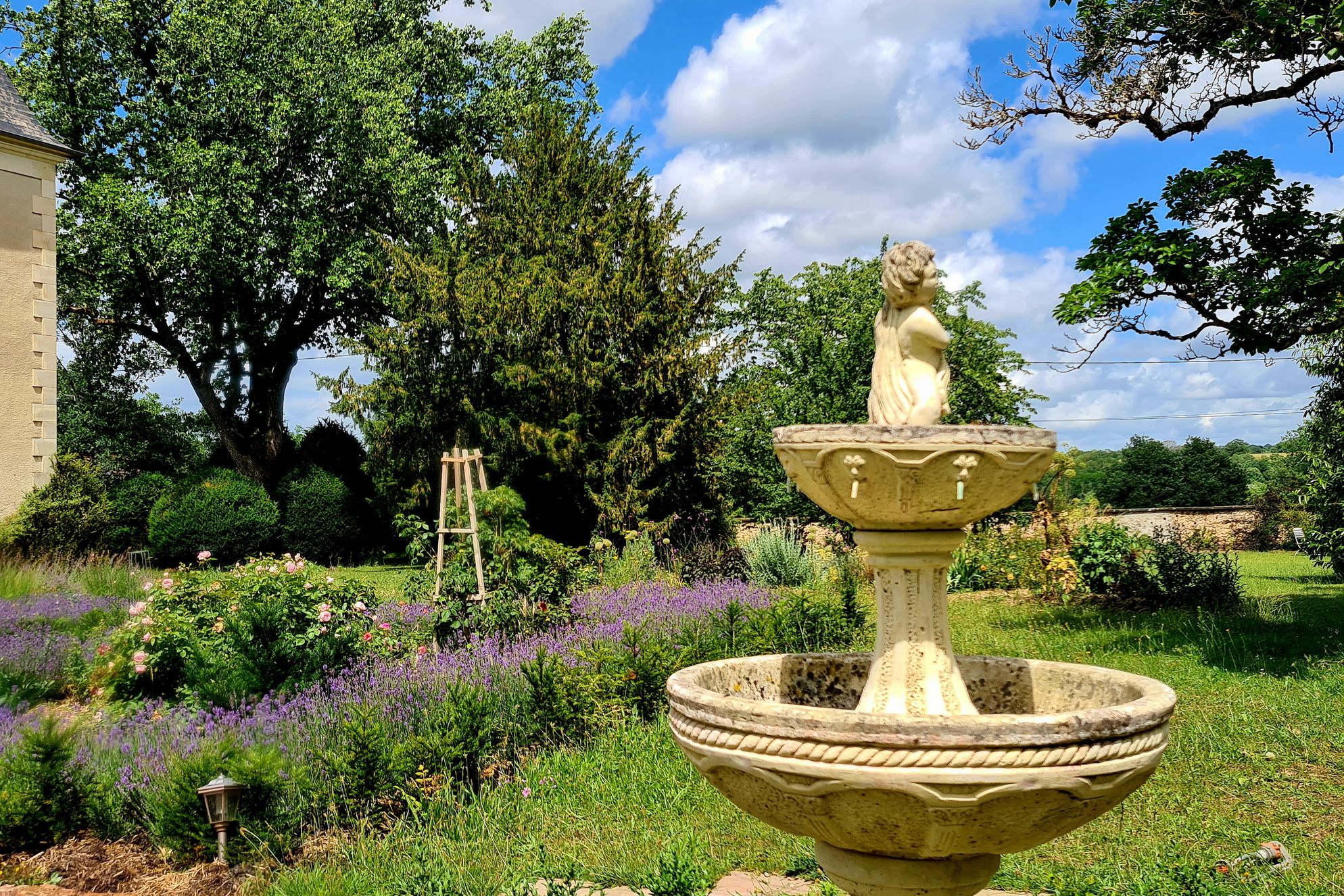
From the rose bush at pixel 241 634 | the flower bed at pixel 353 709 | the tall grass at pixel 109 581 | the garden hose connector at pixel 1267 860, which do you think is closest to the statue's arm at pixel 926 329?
the garden hose connector at pixel 1267 860

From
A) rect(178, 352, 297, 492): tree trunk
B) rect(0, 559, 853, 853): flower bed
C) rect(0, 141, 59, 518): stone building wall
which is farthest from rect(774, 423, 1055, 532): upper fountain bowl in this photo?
rect(178, 352, 297, 492): tree trunk

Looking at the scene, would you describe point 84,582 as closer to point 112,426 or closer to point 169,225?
point 169,225

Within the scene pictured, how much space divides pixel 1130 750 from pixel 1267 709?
568 cm

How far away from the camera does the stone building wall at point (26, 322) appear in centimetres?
1559

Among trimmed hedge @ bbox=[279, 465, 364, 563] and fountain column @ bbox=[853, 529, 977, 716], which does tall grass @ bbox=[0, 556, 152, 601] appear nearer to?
trimmed hedge @ bbox=[279, 465, 364, 563]

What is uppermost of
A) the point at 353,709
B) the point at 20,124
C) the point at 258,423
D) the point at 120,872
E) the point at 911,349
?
the point at 20,124

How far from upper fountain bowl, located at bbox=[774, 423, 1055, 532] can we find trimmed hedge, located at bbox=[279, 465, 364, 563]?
A: 1942 centimetres

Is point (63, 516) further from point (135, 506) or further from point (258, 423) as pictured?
point (258, 423)

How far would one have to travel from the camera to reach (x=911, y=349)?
2.97 m

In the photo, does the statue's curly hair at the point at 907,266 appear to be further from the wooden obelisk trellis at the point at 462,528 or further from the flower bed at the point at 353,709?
the wooden obelisk trellis at the point at 462,528

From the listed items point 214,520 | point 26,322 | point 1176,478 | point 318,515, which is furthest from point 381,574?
point 1176,478

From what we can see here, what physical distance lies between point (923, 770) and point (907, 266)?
147cm

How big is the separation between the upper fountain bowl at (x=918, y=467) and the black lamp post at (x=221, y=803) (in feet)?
10.7

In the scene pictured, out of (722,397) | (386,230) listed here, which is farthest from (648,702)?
(386,230)
